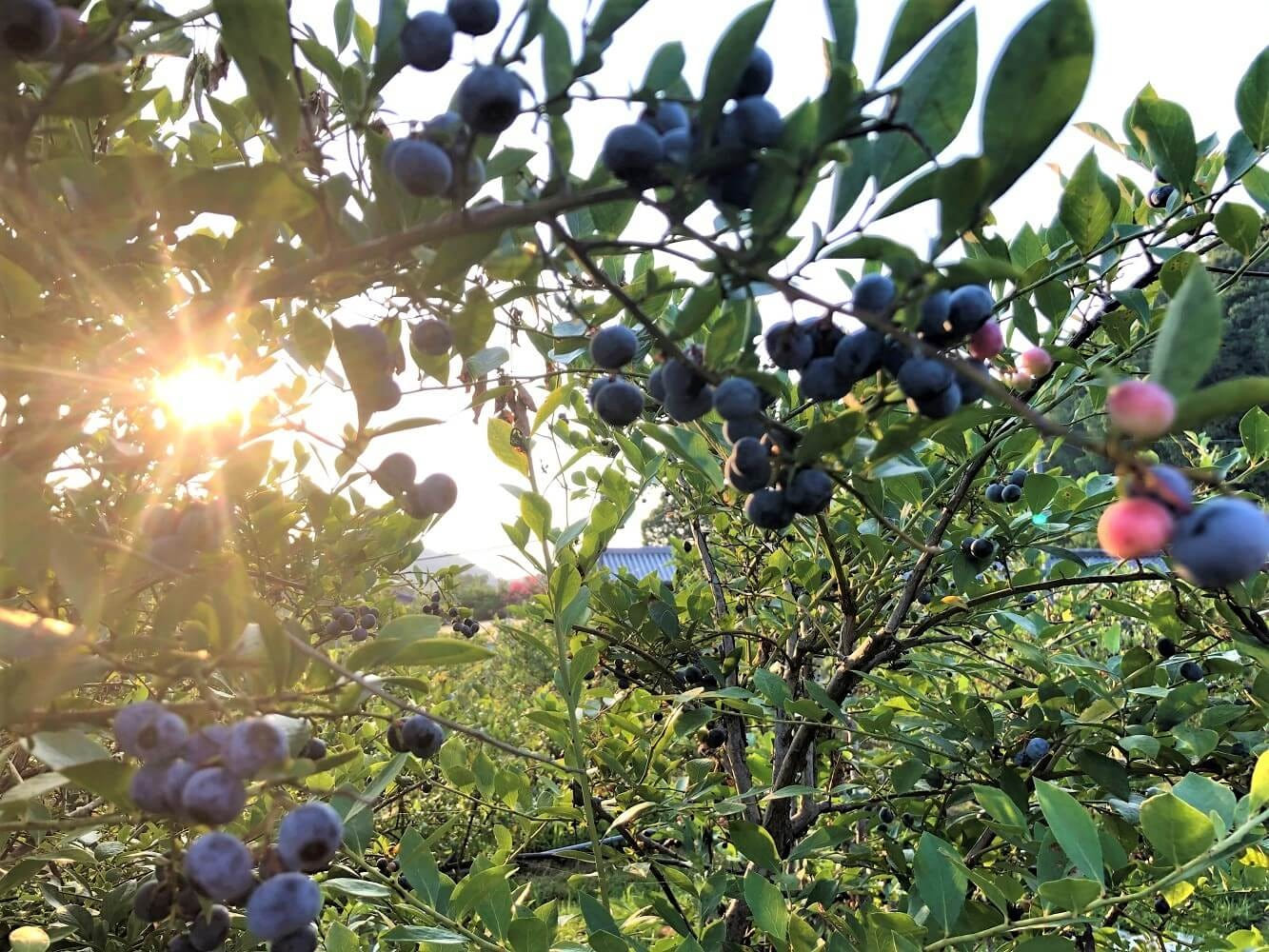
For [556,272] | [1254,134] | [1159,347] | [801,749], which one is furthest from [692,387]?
[801,749]

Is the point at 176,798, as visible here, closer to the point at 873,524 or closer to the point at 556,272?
the point at 556,272

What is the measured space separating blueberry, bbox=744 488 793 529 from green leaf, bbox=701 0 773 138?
0.31 meters

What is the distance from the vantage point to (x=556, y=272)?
0.65 metres

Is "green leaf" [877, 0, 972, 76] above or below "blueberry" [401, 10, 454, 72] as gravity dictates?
below

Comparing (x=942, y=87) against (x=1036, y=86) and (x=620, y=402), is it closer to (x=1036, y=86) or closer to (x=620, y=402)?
(x=1036, y=86)

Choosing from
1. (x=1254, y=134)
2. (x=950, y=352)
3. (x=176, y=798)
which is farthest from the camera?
(x=1254, y=134)

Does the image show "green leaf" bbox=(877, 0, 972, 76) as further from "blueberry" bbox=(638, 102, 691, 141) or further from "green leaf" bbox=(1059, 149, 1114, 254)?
"green leaf" bbox=(1059, 149, 1114, 254)

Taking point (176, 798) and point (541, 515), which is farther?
point (541, 515)

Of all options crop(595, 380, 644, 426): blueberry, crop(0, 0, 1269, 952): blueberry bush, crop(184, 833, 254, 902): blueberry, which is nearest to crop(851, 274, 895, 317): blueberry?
crop(0, 0, 1269, 952): blueberry bush

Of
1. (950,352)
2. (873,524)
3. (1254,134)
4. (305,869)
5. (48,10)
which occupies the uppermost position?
(1254,134)

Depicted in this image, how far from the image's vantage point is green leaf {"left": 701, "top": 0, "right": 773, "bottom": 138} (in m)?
0.50

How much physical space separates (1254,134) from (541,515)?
3.76 ft

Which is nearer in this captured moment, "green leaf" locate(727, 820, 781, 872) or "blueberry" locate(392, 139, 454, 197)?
"blueberry" locate(392, 139, 454, 197)

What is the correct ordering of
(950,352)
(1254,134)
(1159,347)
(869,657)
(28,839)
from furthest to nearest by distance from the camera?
(869,657) < (28,839) < (1254,134) < (950,352) < (1159,347)
